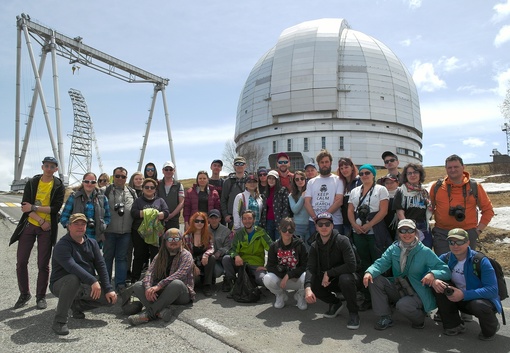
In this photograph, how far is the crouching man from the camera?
14.2 ft

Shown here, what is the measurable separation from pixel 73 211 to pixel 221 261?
7.78 feet

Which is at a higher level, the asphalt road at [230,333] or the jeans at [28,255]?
the jeans at [28,255]

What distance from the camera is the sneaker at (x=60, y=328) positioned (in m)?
3.98

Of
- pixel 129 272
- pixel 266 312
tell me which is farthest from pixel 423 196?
pixel 129 272

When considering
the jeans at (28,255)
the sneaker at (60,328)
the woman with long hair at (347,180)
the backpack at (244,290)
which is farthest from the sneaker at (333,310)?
the jeans at (28,255)

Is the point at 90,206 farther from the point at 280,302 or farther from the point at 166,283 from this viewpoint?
the point at 280,302

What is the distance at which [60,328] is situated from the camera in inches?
159

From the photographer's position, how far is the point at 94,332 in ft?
13.4

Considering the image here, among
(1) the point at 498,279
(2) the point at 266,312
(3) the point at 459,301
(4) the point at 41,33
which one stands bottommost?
(2) the point at 266,312

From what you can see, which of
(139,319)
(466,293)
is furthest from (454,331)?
(139,319)

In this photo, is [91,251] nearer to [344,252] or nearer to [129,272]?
[129,272]

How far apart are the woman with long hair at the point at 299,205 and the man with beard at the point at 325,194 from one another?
0.64 feet

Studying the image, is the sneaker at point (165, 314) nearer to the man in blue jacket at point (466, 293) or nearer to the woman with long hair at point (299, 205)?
the woman with long hair at point (299, 205)

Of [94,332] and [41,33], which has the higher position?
[41,33]
